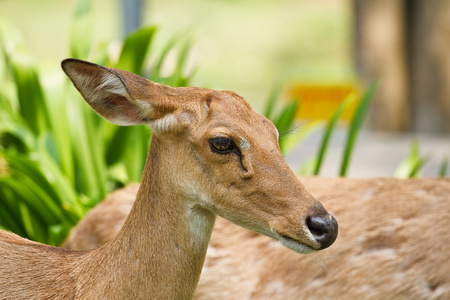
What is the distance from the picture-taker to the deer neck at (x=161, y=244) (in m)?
2.66

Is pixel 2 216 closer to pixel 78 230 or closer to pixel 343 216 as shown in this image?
pixel 78 230

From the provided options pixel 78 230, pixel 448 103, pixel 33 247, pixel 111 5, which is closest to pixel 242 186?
pixel 33 247

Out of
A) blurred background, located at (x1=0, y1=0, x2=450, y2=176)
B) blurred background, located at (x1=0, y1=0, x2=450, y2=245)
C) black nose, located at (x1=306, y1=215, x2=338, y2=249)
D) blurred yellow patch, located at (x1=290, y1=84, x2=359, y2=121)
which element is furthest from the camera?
blurred yellow patch, located at (x1=290, y1=84, x2=359, y2=121)

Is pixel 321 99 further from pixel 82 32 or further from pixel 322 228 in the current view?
pixel 322 228

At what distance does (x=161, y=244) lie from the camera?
2682 mm

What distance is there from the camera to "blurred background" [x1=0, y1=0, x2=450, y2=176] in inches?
360

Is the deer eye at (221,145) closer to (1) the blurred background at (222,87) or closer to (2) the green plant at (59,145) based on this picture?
(1) the blurred background at (222,87)

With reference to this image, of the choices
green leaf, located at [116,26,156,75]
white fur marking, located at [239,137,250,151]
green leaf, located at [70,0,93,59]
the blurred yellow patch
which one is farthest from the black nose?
the blurred yellow patch

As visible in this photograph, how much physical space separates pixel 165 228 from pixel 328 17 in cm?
2232

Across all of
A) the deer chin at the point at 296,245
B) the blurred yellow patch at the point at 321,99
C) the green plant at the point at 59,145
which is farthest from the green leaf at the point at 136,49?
the blurred yellow patch at the point at 321,99

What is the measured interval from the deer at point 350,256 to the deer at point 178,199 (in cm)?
64

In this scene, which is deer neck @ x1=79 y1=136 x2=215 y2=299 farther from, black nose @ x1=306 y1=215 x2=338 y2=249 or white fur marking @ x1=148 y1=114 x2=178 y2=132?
black nose @ x1=306 y1=215 x2=338 y2=249

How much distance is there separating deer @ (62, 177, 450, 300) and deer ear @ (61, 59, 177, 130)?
0.90 meters

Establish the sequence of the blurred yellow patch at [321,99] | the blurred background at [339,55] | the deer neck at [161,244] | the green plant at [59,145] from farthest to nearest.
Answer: the blurred yellow patch at [321,99] → the blurred background at [339,55] → the green plant at [59,145] → the deer neck at [161,244]
